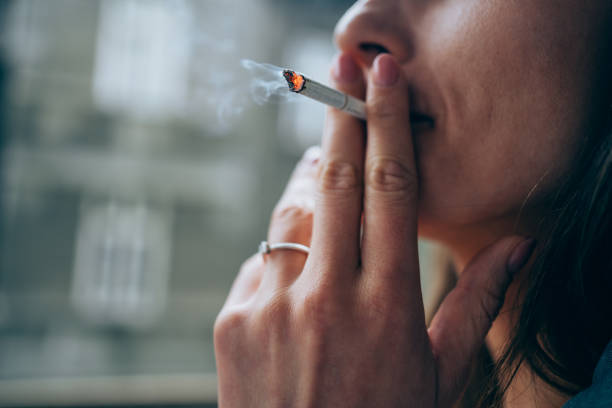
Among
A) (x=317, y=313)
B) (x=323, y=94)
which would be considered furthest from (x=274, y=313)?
(x=323, y=94)

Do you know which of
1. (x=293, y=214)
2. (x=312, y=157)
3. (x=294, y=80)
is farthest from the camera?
(x=312, y=157)

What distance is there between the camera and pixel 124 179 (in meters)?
4.90

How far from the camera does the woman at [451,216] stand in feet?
1.48

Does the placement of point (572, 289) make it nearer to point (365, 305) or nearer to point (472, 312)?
point (472, 312)

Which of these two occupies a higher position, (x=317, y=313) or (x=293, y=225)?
(x=293, y=225)

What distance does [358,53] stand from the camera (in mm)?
567

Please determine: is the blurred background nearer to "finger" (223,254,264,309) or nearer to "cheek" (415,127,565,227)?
"finger" (223,254,264,309)

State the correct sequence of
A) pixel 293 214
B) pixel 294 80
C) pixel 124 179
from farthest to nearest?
pixel 124 179, pixel 293 214, pixel 294 80

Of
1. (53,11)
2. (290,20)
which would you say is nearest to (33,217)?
(53,11)

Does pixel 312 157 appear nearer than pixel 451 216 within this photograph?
No

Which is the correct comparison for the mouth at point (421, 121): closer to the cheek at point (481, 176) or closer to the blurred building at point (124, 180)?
the cheek at point (481, 176)

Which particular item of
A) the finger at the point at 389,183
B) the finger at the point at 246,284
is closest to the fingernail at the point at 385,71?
Result: the finger at the point at 389,183

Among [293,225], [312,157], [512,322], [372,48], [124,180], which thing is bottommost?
[512,322]

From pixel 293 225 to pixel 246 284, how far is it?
0.13 meters
